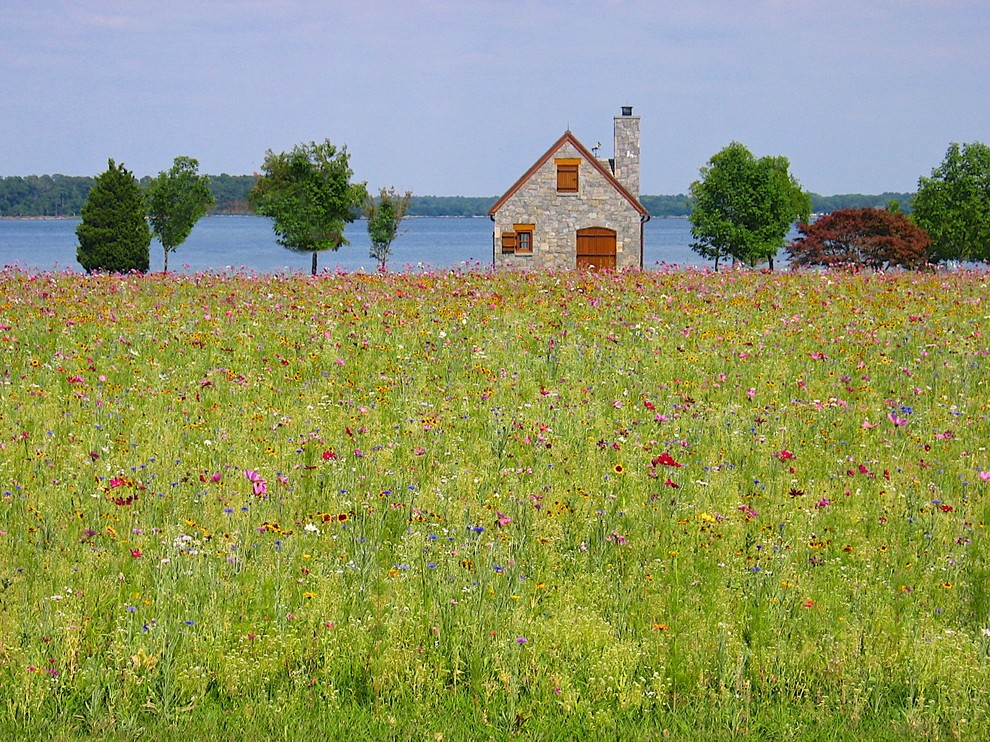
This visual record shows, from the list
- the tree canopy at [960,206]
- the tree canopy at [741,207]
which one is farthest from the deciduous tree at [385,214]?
the tree canopy at [960,206]

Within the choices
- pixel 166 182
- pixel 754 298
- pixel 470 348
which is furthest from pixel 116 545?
pixel 166 182

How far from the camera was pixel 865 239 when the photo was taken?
68.0 meters

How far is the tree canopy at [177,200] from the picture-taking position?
234 feet

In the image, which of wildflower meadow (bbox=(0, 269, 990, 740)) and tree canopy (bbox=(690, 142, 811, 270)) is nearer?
wildflower meadow (bbox=(0, 269, 990, 740))

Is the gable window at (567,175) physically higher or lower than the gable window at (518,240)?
higher

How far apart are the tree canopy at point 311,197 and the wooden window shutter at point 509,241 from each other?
21565mm

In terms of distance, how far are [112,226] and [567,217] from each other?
2585 centimetres

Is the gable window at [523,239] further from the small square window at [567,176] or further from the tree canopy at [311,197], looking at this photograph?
the tree canopy at [311,197]

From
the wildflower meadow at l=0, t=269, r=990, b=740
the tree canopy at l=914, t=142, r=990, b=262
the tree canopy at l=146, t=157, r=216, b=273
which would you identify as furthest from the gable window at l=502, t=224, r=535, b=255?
the tree canopy at l=914, t=142, r=990, b=262

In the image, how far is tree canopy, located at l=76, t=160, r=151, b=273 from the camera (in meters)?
53.0

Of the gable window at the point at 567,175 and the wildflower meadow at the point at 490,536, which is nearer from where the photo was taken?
the wildflower meadow at the point at 490,536

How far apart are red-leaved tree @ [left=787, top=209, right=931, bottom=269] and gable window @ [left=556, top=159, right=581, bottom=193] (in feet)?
93.4

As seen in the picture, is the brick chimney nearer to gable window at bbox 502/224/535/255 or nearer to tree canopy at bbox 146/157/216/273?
gable window at bbox 502/224/535/255

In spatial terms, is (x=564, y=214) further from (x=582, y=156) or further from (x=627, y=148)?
(x=627, y=148)
